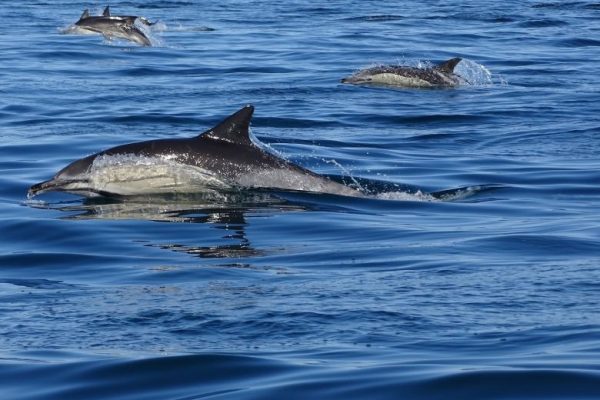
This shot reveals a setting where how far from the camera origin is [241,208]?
1401 centimetres

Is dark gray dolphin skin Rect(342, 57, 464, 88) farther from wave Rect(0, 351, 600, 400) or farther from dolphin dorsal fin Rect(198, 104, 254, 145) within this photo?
wave Rect(0, 351, 600, 400)

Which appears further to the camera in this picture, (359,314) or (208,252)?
(208,252)

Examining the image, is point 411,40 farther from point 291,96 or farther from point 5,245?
point 5,245

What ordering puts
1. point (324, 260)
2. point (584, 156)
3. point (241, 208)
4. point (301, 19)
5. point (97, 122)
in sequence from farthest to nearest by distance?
point (301, 19) → point (97, 122) → point (584, 156) → point (241, 208) → point (324, 260)

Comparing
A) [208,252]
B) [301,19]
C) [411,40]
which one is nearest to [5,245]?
[208,252]

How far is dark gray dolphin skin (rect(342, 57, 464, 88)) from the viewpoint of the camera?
26.0m

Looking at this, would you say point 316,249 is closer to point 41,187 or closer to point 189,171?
point 189,171

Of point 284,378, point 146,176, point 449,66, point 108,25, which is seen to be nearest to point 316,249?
point 146,176

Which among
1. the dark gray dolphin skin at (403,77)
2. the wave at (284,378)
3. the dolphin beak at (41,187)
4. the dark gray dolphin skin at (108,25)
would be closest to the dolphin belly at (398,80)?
the dark gray dolphin skin at (403,77)

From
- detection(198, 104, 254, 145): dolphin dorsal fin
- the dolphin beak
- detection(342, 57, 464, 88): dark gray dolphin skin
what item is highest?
detection(198, 104, 254, 145): dolphin dorsal fin

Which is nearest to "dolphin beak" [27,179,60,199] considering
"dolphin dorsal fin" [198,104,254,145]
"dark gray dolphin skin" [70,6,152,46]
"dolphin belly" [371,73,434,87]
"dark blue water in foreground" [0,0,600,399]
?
"dark blue water in foreground" [0,0,600,399]

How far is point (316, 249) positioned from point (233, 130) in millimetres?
2464

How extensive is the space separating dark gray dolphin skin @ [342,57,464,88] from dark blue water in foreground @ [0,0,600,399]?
42 centimetres

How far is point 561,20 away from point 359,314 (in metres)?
30.7
